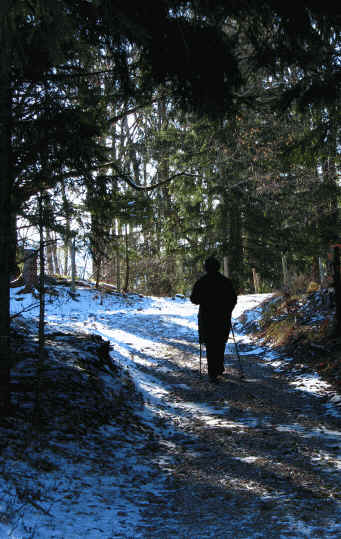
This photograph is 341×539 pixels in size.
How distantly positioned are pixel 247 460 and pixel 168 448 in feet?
3.25

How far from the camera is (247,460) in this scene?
412 cm

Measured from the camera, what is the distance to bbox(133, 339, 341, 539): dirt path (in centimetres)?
293

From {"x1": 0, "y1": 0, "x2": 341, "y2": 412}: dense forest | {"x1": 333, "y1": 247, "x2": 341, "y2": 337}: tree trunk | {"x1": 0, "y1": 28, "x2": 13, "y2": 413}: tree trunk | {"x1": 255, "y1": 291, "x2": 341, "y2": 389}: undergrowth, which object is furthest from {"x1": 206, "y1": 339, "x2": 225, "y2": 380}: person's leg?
{"x1": 0, "y1": 28, "x2": 13, "y2": 413}: tree trunk

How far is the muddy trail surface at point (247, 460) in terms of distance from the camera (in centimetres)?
→ 294

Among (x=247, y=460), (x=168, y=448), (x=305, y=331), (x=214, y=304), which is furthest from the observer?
(x=305, y=331)

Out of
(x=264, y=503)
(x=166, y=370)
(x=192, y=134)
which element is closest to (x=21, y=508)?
(x=264, y=503)

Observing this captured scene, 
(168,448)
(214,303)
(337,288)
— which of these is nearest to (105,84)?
(214,303)

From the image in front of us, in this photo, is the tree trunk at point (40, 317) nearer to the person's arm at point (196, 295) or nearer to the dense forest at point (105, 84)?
the dense forest at point (105, 84)

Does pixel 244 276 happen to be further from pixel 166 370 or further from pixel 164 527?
pixel 164 527

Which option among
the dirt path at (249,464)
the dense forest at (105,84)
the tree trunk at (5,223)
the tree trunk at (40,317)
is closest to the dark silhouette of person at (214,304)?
the dirt path at (249,464)

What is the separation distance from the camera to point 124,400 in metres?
6.18

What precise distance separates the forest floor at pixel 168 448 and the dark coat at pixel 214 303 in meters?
0.98

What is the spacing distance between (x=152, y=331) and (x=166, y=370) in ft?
16.1

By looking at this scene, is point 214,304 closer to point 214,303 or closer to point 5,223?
point 214,303
